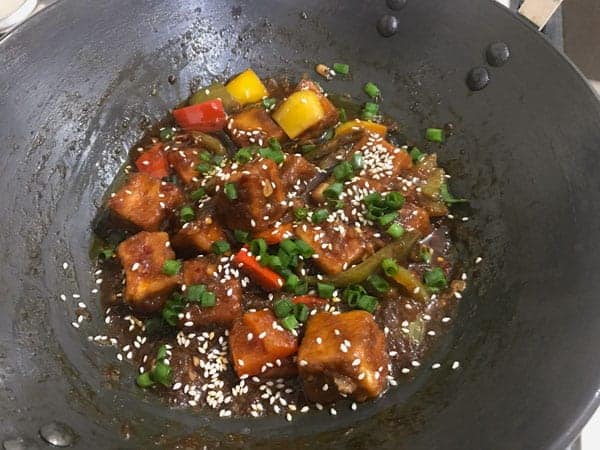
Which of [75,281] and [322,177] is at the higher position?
[322,177]

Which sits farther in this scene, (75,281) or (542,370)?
(75,281)

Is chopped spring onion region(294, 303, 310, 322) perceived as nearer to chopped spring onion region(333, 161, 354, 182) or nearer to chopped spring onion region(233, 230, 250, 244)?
chopped spring onion region(233, 230, 250, 244)

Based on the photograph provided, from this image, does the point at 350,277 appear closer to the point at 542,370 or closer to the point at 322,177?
the point at 322,177

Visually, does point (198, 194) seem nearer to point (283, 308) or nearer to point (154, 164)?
point (154, 164)

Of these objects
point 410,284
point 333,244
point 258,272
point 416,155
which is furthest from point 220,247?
point 416,155

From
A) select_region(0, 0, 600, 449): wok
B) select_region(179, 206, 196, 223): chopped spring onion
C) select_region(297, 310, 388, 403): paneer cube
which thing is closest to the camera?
select_region(0, 0, 600, 449): wok

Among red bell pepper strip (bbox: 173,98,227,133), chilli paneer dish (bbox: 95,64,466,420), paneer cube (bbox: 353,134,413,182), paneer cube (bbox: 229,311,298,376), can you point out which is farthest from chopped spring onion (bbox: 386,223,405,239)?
red bell pepper strip (bbox: 173,98,227,133)

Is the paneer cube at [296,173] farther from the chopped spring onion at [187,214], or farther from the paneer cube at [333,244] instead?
the chopped spring onion at [187,214]

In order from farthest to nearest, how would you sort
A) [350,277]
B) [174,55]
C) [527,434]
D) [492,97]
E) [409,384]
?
1. [174,55]
2. [492,97]
3. [350,277]
4. [409,384]
5. [527,434]

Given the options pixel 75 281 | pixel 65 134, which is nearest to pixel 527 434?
pixel 75 281
